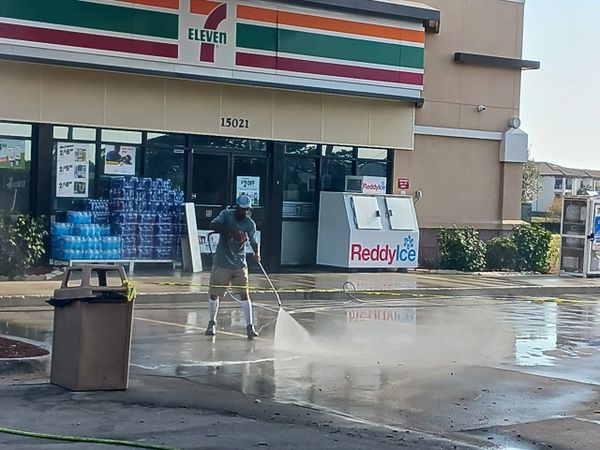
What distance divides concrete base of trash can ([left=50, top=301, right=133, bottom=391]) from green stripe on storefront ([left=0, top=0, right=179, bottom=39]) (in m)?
11.2

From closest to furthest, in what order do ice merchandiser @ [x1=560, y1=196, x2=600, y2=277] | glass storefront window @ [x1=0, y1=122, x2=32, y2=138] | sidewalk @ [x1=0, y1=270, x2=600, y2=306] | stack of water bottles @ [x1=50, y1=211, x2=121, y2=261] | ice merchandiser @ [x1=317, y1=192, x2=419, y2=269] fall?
sidewalk @ [x1=0, y1=270, x2=600, y2=306] → glass storefront window @ [x1=0, y1=122, x2=32, y2=138] → stack of water bottles @ [x1=50, y1=211, x2=121, y2=261] → ice merchandiser @ [x1=317, y1=192, x2=419, y2=269] → ice merchandiser @ [x1=560, y1=196, x2=600, y2=277]

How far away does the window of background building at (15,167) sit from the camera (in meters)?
20.6

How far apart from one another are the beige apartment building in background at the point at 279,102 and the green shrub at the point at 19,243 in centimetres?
86

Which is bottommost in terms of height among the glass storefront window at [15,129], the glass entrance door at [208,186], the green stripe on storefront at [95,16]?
the glass entrance door at [208,186]

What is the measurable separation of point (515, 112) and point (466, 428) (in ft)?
65.4

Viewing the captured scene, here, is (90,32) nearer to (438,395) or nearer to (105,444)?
(438,395)

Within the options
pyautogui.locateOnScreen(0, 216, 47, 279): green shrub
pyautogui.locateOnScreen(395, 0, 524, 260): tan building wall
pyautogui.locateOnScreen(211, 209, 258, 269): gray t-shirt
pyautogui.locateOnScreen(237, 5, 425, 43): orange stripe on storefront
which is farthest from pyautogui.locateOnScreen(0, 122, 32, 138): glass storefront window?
pyautogui.locateOnScreen(395, 0, 524, 260): tan building wall

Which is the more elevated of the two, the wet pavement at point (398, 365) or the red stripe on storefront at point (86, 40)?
the red stripe on storefront at point (86, 40)

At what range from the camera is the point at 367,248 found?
24562mm

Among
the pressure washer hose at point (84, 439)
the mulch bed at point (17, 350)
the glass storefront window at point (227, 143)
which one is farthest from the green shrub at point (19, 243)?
the pressure washer hose at point (84, 439)

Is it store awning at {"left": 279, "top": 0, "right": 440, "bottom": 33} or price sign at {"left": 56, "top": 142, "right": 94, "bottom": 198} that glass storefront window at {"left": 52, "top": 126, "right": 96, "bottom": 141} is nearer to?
price sign at {"left": 56, "top": 142, "right": 94, "bottom": 198}

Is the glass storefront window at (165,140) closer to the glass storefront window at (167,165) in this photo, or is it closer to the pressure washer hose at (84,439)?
the glass storefront window at (167,165)

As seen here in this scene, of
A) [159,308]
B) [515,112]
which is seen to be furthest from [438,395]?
[515,112]

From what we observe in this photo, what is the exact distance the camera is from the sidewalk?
18391mm
